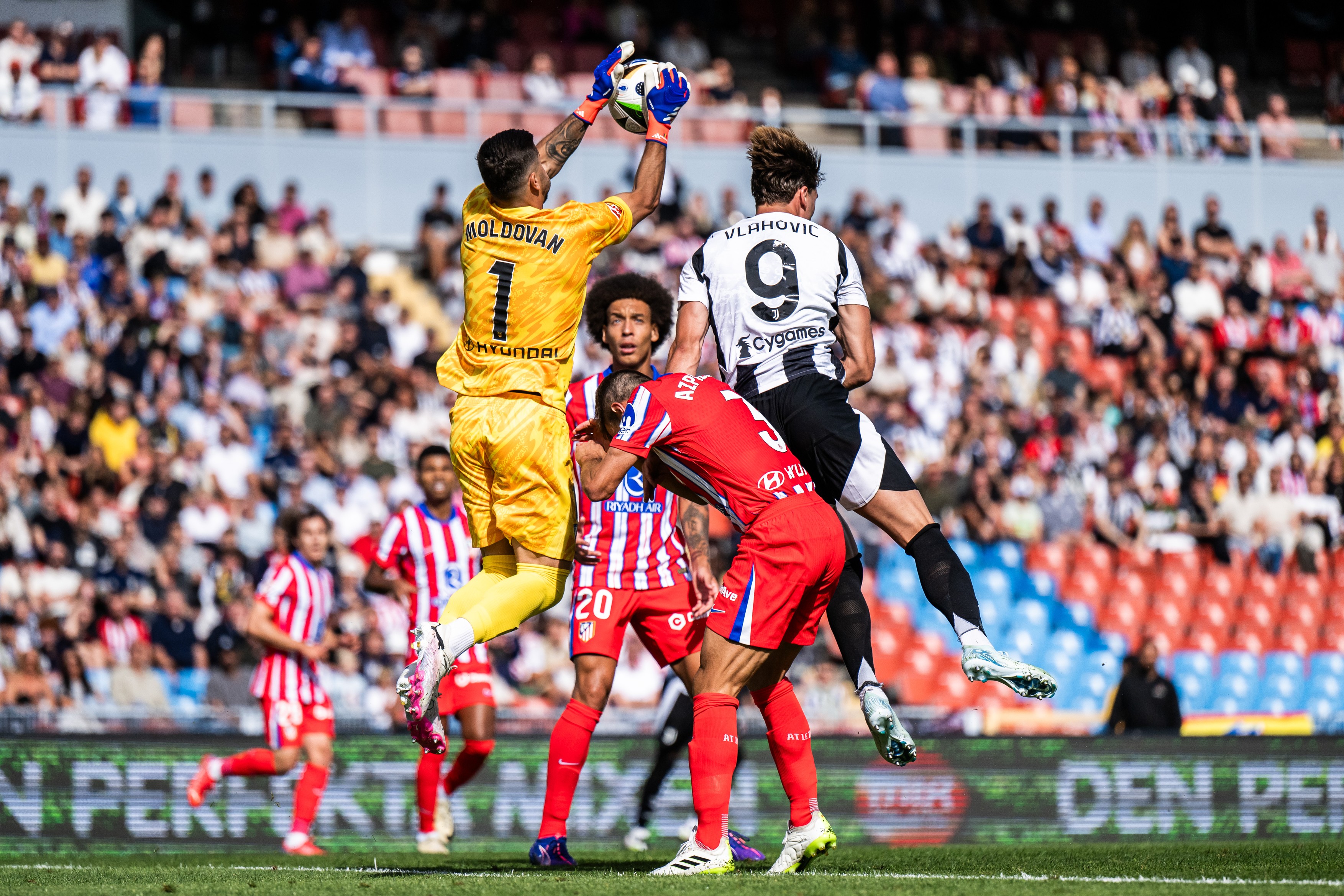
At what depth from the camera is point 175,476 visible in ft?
49.0

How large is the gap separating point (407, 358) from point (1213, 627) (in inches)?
357

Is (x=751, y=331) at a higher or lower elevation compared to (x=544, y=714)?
higher

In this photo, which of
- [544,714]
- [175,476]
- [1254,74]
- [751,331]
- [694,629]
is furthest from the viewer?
[1254,74]

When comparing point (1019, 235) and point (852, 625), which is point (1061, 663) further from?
point (852, 625)

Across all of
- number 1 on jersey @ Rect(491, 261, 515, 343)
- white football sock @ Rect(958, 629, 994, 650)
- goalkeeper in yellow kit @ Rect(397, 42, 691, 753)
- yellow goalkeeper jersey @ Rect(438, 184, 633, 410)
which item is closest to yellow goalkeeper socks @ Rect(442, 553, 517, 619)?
goalkeeper in yellow kit @ Rect(397, 42, 691, 753)

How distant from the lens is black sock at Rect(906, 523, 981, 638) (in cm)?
665

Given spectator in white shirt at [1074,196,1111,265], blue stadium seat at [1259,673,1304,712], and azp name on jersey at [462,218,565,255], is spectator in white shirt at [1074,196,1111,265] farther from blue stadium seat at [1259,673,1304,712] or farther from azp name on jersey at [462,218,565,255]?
azp name on jersey at [462,218,565,255]

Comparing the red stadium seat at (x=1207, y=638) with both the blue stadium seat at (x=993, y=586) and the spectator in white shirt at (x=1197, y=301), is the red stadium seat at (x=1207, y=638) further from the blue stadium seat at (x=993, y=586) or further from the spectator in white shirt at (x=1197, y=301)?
the spectator in white shirt at (x=1197, y=301)

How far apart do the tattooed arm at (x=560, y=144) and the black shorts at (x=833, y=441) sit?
150 cm

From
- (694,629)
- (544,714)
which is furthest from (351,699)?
(694,629)

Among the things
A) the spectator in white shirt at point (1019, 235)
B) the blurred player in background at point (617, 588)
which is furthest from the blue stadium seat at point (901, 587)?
the blurred player in background at point (617, 588)

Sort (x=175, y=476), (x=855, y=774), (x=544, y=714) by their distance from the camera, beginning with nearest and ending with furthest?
(x=855, y=774) < (x=544, y=714) < (x=175, y=476)

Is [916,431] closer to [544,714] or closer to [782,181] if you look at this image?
[544,714]

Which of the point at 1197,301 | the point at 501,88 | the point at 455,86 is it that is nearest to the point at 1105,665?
the point at 1197,301
